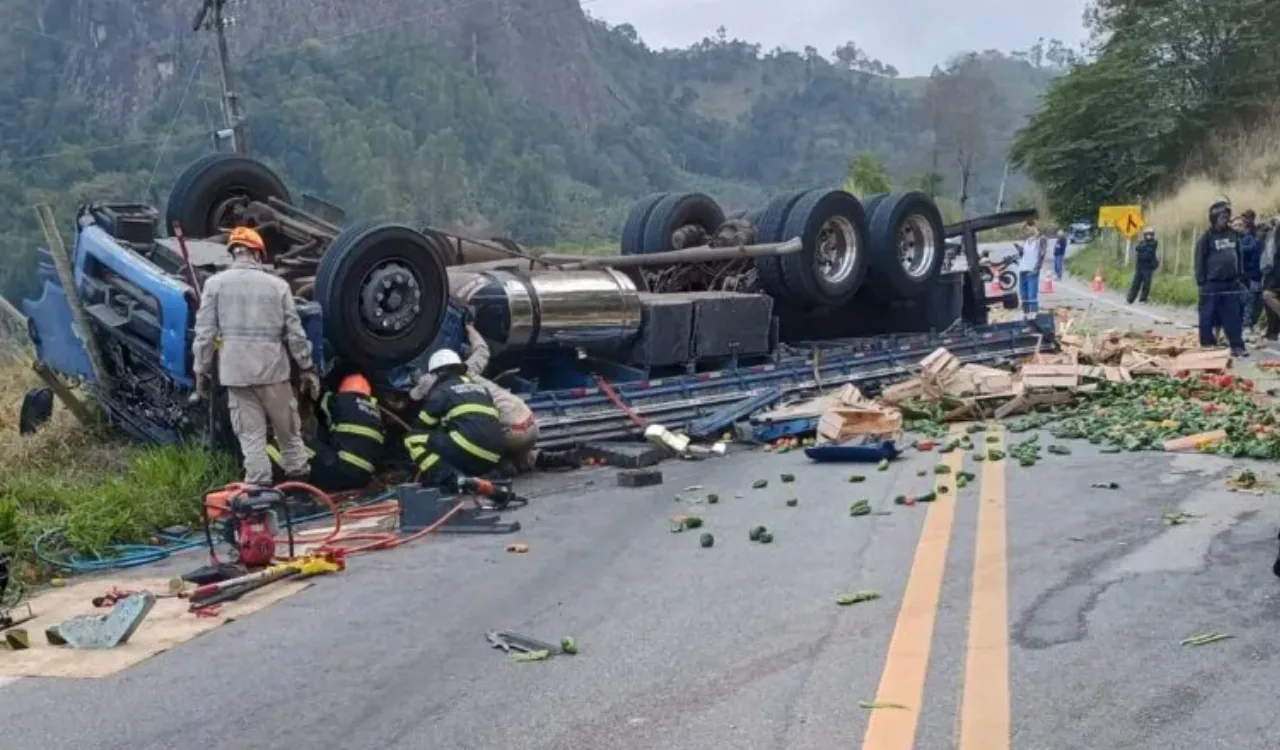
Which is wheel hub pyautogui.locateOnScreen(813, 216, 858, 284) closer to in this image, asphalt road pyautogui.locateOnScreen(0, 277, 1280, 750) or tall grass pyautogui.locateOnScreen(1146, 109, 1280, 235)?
asphalt road pyautogui.locateOnScreen(0, 277, 1280, 750)

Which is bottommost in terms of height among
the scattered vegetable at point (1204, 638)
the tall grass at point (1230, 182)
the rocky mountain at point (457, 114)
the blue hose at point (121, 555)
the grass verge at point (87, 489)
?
the blue hose at point (121, 555)

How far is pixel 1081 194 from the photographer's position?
48.1 metres

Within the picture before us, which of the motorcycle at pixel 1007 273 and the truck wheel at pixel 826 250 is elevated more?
the truck wheel at pixel 826 250

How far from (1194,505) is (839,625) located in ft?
9.85

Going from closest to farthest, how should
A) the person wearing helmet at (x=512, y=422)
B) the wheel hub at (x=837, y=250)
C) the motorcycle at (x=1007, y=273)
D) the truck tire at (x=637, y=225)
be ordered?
A: 1. the person wearing helmet at (x=512, y=422)
2. the wheel hub at (x=837, y=250)
3. the truck tire at (x=637, y=225)
4. the motorcycle at (x=1007, y=273)

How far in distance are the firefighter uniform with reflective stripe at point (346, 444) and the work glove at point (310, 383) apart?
30 cm

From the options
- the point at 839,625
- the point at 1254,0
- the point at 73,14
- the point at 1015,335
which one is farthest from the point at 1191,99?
the point at 73,14

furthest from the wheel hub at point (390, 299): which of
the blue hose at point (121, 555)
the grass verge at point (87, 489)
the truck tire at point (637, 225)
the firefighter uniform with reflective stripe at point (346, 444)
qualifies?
the truck tire at point (637, 225)

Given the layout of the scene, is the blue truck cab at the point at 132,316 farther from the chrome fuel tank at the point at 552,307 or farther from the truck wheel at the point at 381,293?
the chrome fuel tank at the point at 552,307

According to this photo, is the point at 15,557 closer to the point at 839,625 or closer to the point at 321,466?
the point at 321,466

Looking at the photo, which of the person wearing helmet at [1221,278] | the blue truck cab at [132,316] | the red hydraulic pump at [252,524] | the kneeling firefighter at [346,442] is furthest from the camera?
the person wearing helmet at [1221,278]

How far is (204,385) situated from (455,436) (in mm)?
1590

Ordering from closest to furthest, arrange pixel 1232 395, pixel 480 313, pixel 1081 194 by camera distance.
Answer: pixel 480 313
pixel 1232 395
pixel 1081 194

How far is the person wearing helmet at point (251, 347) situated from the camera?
795 centimetres
